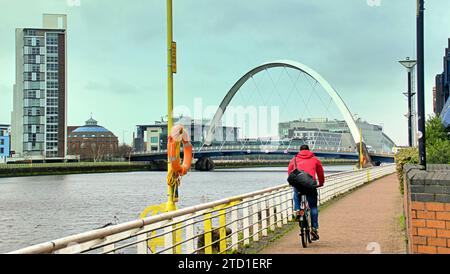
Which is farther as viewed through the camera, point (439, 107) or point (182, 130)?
point (439, 107)

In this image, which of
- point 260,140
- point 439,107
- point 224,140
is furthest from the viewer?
point 224,140

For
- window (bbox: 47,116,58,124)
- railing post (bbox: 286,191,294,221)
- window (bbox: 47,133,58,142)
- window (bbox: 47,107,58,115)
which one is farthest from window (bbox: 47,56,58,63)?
railing post (bbox: 286,191,294,221)

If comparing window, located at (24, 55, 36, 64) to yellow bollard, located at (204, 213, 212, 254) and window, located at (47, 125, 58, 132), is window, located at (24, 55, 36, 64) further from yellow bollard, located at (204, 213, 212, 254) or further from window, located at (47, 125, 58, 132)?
yellow bollard, located at (204, 213, 212, 254)

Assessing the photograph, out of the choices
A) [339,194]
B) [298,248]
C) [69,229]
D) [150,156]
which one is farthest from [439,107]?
[298,248]

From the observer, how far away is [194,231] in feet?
31.3

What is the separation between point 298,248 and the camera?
897 cm

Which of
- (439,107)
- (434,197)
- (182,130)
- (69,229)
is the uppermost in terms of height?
(439,107)

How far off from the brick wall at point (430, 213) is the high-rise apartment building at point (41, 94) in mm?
91277

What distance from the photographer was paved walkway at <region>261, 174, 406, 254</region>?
8.67 m

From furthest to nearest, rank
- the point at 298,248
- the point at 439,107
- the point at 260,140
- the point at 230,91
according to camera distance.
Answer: the point at 230,91 < the point at 260,140 < the point at 439,107 < the point at 298,248

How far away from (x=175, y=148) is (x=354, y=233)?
12.5 feet

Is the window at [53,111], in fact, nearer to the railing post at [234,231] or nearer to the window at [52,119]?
the window at [52,119]
